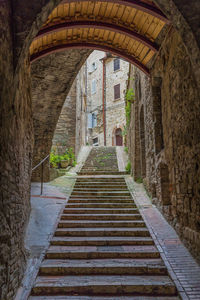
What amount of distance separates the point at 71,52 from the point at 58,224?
4.83 metres

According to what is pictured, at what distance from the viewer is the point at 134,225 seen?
218 inches

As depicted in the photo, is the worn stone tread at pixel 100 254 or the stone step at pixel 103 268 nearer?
the stone step at pixel 103 268

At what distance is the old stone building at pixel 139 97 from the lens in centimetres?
300

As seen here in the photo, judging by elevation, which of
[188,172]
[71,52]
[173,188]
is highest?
[71,52]

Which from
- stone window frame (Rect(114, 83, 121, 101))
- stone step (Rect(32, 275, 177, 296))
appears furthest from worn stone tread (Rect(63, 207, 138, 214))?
stone window frame (Rect(114, 83, 121, 101))

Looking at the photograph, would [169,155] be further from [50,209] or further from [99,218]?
[50,209]

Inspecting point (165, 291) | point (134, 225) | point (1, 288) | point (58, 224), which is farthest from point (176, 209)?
point (1, 288)

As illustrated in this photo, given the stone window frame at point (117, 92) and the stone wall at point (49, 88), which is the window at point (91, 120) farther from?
the stone wall at point (49, 88)

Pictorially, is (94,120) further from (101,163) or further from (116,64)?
(101,163)

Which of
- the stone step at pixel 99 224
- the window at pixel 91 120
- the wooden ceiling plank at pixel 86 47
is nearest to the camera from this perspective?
the stone step at pixel 99 224

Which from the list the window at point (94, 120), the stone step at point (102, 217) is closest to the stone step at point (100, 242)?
the stone step at point (102, 217)

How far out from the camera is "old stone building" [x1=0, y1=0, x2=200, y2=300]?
118 inches

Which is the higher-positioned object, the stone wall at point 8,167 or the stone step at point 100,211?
the stone wall at point 8,167

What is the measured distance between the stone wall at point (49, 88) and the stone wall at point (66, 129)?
3.23 meters
